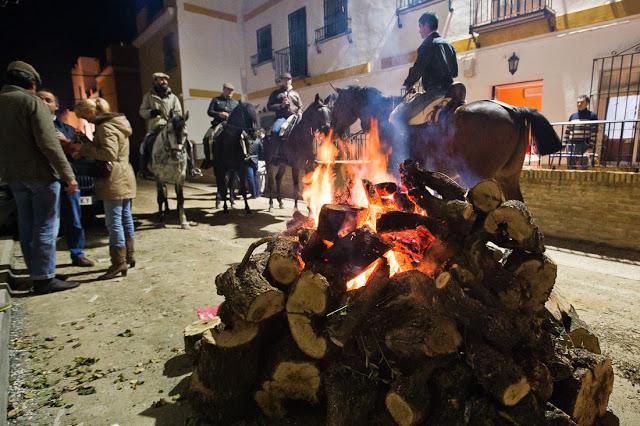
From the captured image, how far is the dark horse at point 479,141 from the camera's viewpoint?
4.36 metres

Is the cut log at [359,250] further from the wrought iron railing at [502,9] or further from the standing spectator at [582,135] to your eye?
the wrought iron railing at [502,9]

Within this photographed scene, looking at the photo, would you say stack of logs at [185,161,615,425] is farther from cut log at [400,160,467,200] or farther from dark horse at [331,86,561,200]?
dark horse at [331,86,561,200]

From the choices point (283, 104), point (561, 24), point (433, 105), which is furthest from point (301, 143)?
point (561, 24)

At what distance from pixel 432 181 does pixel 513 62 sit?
9767 millimetres

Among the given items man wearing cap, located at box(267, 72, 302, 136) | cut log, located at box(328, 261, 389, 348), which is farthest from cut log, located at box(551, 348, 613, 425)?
man wearing cap, located at box(267, 72, 302, 136)

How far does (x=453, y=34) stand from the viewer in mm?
11383

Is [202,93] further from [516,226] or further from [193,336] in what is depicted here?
[516,226]

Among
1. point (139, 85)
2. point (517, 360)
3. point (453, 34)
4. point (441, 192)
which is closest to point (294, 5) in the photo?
point (453, 34)

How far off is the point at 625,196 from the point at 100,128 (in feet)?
24.8

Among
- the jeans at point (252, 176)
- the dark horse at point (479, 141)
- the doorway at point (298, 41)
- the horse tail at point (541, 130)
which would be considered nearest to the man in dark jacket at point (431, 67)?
the dark horse at point (479, 141)

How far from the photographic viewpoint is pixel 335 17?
48.9 ft

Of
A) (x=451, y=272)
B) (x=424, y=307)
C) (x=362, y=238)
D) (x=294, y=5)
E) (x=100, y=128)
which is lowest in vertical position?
(x=424, y=307)

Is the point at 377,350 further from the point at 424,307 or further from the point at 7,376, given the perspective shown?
the point at 7,376

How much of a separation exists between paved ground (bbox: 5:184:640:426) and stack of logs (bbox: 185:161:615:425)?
57cm
